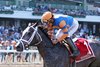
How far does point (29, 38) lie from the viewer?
17.8 ft

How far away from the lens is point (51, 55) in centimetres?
561

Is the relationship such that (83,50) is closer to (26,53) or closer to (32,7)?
(26,53)

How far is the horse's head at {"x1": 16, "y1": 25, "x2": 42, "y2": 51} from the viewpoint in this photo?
17.6ft

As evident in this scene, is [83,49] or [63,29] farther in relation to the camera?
[83,49]

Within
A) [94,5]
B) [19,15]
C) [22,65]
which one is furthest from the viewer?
[94,5]

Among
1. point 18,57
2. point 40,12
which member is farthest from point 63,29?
point 40,12

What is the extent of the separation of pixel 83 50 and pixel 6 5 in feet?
61.7

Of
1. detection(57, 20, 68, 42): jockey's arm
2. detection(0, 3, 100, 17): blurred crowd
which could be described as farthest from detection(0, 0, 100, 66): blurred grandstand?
detection(57, 20, 68, 42): jockey's arm

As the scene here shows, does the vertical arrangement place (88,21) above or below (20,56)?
below

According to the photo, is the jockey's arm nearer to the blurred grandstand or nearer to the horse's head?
the horse's head

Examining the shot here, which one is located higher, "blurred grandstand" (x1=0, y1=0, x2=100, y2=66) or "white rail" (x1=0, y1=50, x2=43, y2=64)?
"white rail" (x1=0, y1=50, x2=43, y2=64)

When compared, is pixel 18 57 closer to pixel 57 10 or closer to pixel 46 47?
pixel 46 47

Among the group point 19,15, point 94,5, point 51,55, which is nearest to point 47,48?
point 51,55

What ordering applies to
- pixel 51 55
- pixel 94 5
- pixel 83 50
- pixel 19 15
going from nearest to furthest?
pixel 51 55, pixel 83 50, pixel 19 15, pixel 94 5
